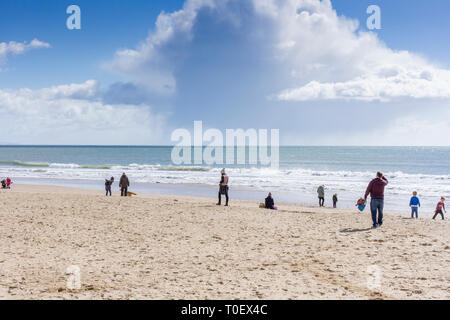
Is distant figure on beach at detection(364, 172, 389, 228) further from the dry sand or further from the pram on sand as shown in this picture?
the pram on sand

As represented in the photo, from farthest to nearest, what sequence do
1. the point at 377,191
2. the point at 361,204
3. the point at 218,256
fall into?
1. the point at 361,204
2. the point at 377,191
3. the point at 218,256

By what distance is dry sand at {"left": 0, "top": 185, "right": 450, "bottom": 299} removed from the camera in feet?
20.5

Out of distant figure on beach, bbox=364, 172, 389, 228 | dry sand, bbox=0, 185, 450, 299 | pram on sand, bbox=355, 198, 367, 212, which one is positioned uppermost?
distant figure on beach, bbox=364, 172, 389, 228

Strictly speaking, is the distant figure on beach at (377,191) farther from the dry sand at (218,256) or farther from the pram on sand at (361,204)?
the pram on sand at (361,204)

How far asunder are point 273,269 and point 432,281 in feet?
9.64

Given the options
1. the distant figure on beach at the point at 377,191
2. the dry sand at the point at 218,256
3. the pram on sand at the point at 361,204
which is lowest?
the dry sand at the point at 218,256

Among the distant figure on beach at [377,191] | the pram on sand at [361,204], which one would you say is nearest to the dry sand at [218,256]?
the pram on sand at [361,204]

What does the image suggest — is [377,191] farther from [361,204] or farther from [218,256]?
[218,256]

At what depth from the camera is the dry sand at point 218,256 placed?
6242 millimetres

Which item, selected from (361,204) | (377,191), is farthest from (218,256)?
(361,204)

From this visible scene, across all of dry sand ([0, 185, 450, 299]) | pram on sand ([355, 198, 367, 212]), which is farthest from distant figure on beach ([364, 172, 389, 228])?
pram on sand ([355, 198, 367, 212])

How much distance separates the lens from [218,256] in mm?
8523

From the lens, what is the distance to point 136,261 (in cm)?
804
